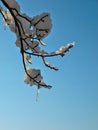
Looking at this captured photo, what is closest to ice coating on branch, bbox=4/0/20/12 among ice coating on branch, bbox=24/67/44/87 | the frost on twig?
the frost on twig

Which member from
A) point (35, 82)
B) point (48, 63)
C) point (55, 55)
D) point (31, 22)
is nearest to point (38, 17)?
point (31, 22)

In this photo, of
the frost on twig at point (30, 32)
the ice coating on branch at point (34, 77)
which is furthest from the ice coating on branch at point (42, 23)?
the ice coating on branch at point (34, 77)

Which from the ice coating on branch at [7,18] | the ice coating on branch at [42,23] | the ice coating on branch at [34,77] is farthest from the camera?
the ice coating on branch at [34,77]

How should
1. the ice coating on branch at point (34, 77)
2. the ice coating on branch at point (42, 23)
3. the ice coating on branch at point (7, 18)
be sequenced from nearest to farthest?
1. the ice coating on branch at point (42, 23)
2. the ice coating on branch at point (7, 18)
3. the ice coating on branch at point (34, 77)

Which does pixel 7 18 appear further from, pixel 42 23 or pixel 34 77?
pixel 34 77

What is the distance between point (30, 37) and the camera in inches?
139

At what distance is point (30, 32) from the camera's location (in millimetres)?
3482

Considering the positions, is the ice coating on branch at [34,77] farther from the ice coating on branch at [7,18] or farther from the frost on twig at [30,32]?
the ice coating on branch at [7,18]

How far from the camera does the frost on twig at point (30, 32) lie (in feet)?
10.9

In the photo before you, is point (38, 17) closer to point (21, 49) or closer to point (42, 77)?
point (21, 49)

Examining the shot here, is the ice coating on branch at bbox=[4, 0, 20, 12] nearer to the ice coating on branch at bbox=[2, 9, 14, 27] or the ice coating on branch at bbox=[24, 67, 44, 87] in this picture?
the ice coating on branch at bbox=[2, 9, 14, 27]

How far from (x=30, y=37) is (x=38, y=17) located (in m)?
0.33

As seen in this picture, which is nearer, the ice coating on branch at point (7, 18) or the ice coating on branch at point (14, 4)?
the ice coating on branch at point (14, 4)

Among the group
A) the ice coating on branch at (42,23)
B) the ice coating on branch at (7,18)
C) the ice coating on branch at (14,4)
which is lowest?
the ice coating on branch at (42,23)
